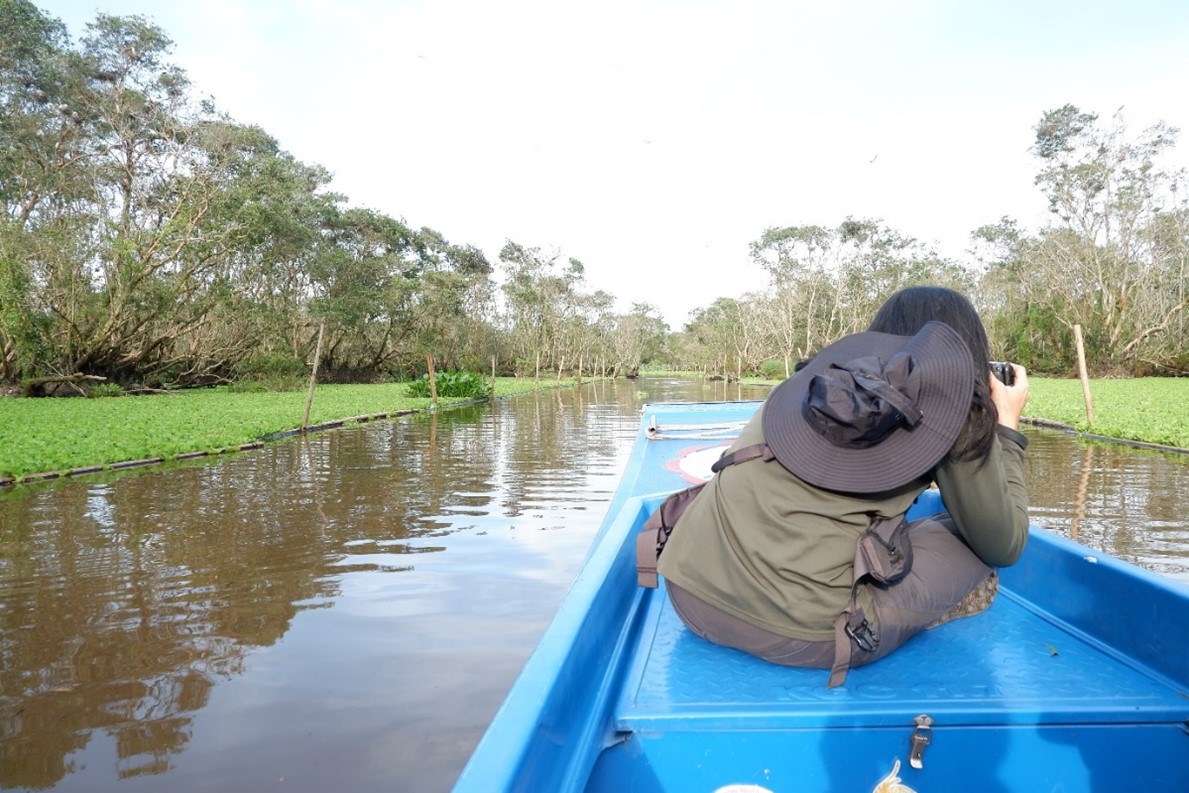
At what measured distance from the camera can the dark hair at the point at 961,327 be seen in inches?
60.3

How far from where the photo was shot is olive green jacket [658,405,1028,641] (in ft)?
5.25

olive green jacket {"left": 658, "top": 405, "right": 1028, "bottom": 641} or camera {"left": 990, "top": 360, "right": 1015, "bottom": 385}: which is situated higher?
camera {"left": 990, "top": 360, "right": 1015, "bottom": 385}

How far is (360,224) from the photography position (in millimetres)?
29234

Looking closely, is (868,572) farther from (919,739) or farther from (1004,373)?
(1004,373)

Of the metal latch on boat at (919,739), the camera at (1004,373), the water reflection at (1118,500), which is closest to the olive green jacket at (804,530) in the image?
the camera at (1004,373)

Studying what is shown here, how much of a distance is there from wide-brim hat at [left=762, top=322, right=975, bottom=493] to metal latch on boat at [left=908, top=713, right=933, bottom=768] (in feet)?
1.59

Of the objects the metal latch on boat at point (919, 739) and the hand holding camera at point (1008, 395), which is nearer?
the metal latch on boat at point (919, 739)

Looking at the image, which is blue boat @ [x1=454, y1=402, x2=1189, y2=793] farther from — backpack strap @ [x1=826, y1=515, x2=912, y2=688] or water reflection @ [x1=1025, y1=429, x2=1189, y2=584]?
water reflection @ [x1=1025, y1=429, x2=1189, y2=584]

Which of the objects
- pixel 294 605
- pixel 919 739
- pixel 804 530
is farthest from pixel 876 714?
pixel 294 605

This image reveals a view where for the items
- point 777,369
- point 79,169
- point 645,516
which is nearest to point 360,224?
point 79,169

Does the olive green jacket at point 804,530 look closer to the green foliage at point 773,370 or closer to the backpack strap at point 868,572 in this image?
the backpack strap at point 868,572

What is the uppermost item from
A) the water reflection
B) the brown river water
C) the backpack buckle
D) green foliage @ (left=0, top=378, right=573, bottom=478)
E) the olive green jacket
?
the olive green jacket

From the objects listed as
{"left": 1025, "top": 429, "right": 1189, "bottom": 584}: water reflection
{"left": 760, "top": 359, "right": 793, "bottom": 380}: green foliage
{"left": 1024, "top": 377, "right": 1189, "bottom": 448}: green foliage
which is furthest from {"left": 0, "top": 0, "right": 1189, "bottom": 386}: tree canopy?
{"left": 1025, "top": 429, "right": 1189, "bottom": 584}: water reflection

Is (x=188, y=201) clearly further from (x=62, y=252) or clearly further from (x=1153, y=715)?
(x=1153, y=715)
